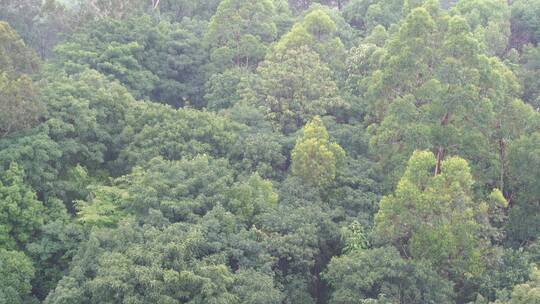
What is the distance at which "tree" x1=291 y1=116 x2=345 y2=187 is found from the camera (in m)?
18.0

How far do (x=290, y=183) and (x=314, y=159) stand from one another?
93 centimetres

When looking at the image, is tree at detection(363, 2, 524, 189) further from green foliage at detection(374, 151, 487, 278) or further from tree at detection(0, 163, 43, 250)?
tree at detection(0, 163, 43, 250)

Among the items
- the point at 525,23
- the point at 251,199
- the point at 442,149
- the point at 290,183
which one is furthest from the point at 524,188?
the point at 525,23

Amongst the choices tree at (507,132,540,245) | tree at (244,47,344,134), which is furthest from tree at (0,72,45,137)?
tree at (507,132,540,245)

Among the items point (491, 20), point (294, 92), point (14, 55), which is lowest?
point (294, 92)

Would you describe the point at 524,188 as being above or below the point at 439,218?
below

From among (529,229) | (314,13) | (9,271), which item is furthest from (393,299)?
(314,13)

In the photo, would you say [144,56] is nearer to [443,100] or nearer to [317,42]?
[317,42]

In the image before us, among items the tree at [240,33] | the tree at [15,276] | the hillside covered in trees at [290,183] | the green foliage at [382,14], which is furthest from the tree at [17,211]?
the green foliage at [382,14]

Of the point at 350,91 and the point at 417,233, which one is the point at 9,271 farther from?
the point at 350,91

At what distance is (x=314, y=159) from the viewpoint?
18.1m

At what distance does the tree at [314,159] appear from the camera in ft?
59.1

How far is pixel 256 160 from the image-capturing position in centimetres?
1938

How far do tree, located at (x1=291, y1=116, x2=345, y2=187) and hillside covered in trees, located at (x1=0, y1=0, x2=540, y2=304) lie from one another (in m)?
0.04
